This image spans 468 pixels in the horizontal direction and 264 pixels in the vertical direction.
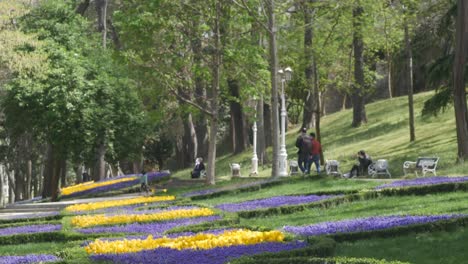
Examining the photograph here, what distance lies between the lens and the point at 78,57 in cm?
3641

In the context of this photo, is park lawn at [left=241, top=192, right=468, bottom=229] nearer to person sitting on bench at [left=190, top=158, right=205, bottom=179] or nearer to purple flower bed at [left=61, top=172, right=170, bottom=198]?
purple flower bed at [left=61, top=172, right=170, bottom=198]

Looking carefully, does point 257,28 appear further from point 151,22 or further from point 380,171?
point 380,171

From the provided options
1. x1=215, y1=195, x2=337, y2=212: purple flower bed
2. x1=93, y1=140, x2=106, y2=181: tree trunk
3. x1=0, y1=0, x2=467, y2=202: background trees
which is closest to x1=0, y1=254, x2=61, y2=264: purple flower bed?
x1=215, y1=195, x2=337, y2=212: purple flower bed

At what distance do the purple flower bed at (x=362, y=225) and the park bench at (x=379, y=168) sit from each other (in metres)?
13.7

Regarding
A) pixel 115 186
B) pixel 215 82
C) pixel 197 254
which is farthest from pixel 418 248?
pixel 115 186

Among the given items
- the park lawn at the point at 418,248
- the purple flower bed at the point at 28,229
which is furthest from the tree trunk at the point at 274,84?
the park lawn at the point at 418,248

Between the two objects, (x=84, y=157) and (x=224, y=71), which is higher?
(x=224, y=71)

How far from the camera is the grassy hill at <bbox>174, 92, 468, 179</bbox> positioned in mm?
31812

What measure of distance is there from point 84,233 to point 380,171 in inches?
579

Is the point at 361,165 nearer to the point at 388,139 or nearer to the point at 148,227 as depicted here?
the point at 388,139

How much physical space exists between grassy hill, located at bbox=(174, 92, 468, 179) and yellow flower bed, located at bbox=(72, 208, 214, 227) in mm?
9296

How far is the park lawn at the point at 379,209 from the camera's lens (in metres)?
14.1

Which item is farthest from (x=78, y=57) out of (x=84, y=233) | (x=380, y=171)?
(x=84, y=233)

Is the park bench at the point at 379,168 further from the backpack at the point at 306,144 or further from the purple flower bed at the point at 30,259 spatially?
the purple flower bed at the point at 30,259
